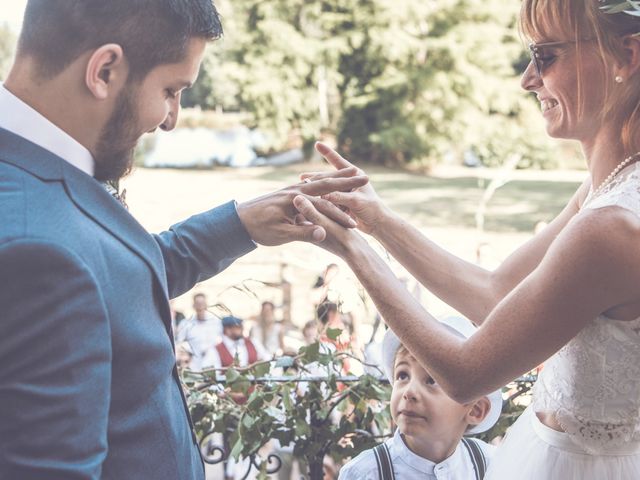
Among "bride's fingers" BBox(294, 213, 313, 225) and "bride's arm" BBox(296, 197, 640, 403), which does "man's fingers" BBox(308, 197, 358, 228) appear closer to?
"bride's fingers" BBox(294, 213, 313, 225)

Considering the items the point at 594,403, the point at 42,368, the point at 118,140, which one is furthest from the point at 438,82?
the point at 42,368

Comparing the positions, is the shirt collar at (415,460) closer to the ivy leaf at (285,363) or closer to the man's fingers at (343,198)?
the ivy leaf at (285,363)

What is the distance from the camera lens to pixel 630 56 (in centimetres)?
173

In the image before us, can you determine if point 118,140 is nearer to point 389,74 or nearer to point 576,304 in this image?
point 576,304

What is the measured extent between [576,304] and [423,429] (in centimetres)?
81

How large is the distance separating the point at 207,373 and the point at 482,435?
96cm

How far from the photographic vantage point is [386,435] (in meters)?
2.75

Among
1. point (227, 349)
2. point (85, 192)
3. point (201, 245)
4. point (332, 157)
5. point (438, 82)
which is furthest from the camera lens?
point (438, 82)

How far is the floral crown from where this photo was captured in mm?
1654

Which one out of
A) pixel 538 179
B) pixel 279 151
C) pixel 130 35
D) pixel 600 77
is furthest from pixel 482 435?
pixel 279 151

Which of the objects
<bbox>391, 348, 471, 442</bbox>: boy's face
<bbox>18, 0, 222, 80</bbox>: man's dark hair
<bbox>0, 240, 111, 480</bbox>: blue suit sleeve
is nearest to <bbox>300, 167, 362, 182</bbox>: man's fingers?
<bbox>391, 348, 471, 442</bbox>: boy's face

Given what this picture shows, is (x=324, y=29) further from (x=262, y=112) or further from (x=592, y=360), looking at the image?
(x=592, y=360)

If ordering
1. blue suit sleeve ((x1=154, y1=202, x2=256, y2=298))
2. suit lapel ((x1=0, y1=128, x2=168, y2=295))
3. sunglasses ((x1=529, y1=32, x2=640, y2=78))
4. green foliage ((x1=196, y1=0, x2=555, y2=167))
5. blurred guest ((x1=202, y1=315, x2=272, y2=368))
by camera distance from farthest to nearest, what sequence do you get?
green foliage ((x1=196, y1=0, x2=555, y2=167)) → blurred guest ((x1=202, y1=315, x2=272, y2=368)) → blue suit sleeve ((x1=154, y1=202, x2=256, y2=298)) → sunglasses ((x1=529, y1=32, x2=640, y2=78)) → suit lapel ((x1=0, y1=128, x2=168, y2=295))

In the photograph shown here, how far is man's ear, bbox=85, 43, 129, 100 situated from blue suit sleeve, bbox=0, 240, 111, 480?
1.01ft
